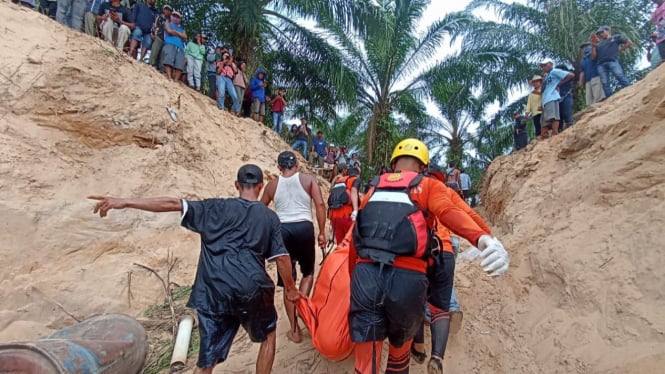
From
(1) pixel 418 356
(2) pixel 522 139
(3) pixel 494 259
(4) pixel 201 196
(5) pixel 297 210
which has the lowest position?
(1) pixel 418 356

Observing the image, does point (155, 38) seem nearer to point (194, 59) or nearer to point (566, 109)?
point (194, 59)

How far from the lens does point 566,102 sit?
725 cm

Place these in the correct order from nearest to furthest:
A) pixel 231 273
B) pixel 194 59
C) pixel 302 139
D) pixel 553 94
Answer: pixel 231 273 < pixel 553 94 < pixel 194 59 < pixel 302 139

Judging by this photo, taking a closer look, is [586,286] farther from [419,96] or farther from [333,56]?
[419,96]

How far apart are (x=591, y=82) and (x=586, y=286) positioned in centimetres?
490

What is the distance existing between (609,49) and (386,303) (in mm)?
6725

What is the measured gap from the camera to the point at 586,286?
3785mm

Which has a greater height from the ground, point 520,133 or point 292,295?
point 520,133

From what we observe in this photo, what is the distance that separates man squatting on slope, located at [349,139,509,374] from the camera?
258 centimetres

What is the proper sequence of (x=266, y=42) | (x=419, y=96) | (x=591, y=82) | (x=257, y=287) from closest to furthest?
(x=257, y=287)
(x=591, y=82)
(x=266, y=42)
(x=419, y=96)

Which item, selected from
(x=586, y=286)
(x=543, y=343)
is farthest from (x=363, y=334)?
(x=586, y=286)

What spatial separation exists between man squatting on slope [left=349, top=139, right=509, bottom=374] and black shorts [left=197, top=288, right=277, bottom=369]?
0.71 metres

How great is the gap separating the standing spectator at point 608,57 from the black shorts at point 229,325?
6716 mm

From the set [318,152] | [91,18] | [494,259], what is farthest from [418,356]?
[318,152]
